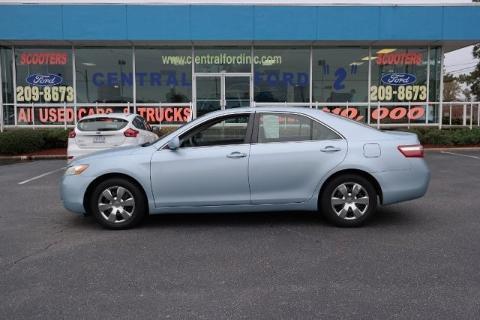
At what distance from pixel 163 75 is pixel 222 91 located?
7.60 feet

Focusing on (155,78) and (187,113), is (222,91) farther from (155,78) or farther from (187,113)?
(155,78)

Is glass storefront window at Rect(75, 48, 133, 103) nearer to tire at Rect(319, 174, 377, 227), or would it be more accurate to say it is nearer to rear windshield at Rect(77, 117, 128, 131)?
rear windshield at Rect(77, 117, 128, 131)

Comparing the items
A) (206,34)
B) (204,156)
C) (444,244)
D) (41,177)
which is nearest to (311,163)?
(204,156)

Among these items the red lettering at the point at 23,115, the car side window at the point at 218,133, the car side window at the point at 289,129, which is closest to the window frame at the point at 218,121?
the car side window at the point at 218,133

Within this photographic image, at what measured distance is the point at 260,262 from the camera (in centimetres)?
489

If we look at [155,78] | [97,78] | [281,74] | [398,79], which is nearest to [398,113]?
[398,79]

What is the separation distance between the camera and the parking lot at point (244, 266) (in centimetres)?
383

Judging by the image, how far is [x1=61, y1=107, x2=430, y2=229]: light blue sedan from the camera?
607 cm

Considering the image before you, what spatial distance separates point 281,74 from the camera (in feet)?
59.3

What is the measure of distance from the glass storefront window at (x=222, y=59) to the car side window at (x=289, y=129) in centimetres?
1197

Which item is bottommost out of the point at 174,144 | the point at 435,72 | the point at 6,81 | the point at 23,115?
the point at 174,144

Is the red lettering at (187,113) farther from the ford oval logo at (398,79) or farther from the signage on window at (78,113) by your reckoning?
the ford oval logo at (398,79)

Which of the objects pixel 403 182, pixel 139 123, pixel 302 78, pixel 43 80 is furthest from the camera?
pixel 302 78

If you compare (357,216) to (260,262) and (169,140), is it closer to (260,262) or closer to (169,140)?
(260,262)
